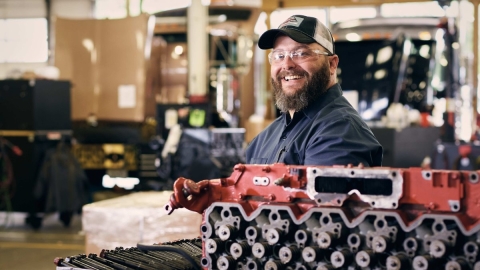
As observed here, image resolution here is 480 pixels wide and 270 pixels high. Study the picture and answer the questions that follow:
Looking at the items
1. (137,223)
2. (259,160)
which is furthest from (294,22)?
(137,223)

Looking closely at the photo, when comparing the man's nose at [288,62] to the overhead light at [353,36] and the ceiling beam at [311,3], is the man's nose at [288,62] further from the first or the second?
the overhead light at [353,36]

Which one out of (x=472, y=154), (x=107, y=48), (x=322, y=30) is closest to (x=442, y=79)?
(x=472, y=154)

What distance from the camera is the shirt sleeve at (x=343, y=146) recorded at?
7.50ft

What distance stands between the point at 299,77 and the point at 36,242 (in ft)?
19.3

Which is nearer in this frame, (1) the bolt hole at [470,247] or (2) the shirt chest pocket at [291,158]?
(1) the bolt hole at [470,247]

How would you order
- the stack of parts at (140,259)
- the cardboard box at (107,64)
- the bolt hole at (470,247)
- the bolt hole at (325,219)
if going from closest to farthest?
1. the bolt hole at (470,247)
2. the bolt hole at (325,219)
3. the stack of parts at (140,259)
4. the cardboard box at (107,64)

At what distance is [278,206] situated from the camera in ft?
5.86

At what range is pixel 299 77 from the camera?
2.65 metres

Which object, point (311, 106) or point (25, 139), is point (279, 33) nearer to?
point (311, 106)

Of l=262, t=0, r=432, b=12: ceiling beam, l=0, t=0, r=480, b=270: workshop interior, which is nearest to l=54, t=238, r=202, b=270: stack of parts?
l=0, t=0, r=480, b=270: workshop interior

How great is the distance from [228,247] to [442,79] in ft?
25.8

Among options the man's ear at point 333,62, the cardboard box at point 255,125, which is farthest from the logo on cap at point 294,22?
the cardboard box at point 255,125

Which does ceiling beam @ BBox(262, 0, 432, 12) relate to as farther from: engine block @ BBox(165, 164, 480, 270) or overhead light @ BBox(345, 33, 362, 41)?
engine block @ BBox(165, 164, 480, 270)

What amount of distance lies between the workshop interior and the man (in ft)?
1.63
